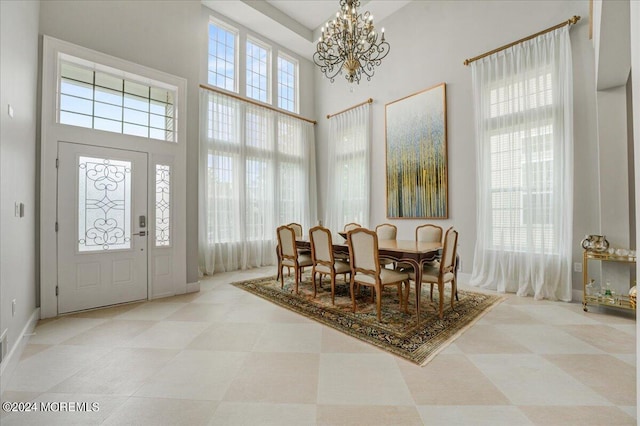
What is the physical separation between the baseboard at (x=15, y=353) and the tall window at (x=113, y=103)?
2206 mm

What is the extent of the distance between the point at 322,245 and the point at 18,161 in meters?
3.09

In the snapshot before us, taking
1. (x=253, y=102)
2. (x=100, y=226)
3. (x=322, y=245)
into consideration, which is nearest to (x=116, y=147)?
(x=100, y=226)

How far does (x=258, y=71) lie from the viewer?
6535 millimetres

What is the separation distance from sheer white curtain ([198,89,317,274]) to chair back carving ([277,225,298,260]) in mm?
1812

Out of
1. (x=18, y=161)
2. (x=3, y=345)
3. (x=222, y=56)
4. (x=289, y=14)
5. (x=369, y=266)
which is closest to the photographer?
(x=3, y=345)

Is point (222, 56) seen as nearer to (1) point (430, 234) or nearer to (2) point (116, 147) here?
(2) point (116, 147)

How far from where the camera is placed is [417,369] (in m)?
2.10

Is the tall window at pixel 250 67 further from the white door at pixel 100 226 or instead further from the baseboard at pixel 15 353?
the baseboard at pixel 15 353

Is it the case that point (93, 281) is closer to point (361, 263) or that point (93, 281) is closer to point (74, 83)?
point (74, 83)

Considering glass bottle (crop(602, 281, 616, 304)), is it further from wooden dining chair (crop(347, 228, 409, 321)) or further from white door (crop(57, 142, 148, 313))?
white door (crop(57, 142, 148, 313))

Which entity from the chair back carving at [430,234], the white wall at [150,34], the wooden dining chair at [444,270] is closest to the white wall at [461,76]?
the chair back carving at [430,234]

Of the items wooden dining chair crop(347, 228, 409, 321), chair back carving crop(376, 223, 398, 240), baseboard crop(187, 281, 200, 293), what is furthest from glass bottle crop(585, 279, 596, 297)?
baseboard crop(187, 281, 200, 293)

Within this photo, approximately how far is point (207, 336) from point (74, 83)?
11.3 feet

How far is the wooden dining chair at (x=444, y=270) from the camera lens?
3.05 meters
